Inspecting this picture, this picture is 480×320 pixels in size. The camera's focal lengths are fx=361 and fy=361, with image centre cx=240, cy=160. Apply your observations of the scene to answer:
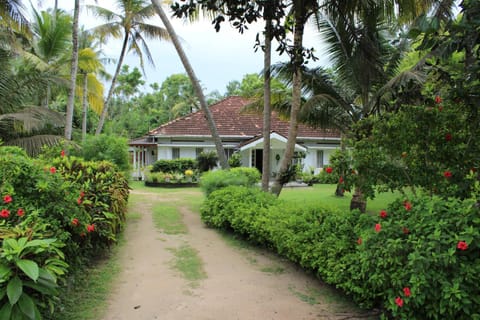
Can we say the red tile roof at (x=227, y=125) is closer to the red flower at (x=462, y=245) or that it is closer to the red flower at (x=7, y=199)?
the red flower at (x=7, y=199)

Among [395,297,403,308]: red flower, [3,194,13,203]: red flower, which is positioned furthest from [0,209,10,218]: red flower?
[395,297,403,308]: red flower

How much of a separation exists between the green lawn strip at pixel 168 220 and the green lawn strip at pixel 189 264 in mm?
1490

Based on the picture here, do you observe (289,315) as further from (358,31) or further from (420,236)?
(358,31)

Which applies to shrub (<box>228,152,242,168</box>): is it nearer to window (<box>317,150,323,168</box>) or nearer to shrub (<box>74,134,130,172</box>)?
window (<box>317,150,323,168</box>)

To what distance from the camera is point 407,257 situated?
127 inches

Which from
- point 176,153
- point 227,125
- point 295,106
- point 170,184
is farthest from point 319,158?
point 295,106

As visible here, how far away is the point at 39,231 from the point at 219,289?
224 cm

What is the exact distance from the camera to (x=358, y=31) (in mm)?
9320

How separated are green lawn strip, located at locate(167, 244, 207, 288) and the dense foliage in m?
1.14

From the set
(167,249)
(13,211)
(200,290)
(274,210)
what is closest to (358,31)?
(274,210)

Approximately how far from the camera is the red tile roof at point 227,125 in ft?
74.2

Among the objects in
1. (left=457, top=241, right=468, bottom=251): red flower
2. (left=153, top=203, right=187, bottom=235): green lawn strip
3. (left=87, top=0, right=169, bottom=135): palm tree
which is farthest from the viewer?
(left=87, top=0, right=169, bottom=135): palm tree

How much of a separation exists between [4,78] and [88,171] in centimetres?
637

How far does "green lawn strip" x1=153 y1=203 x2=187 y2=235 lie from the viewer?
8.21 meters
